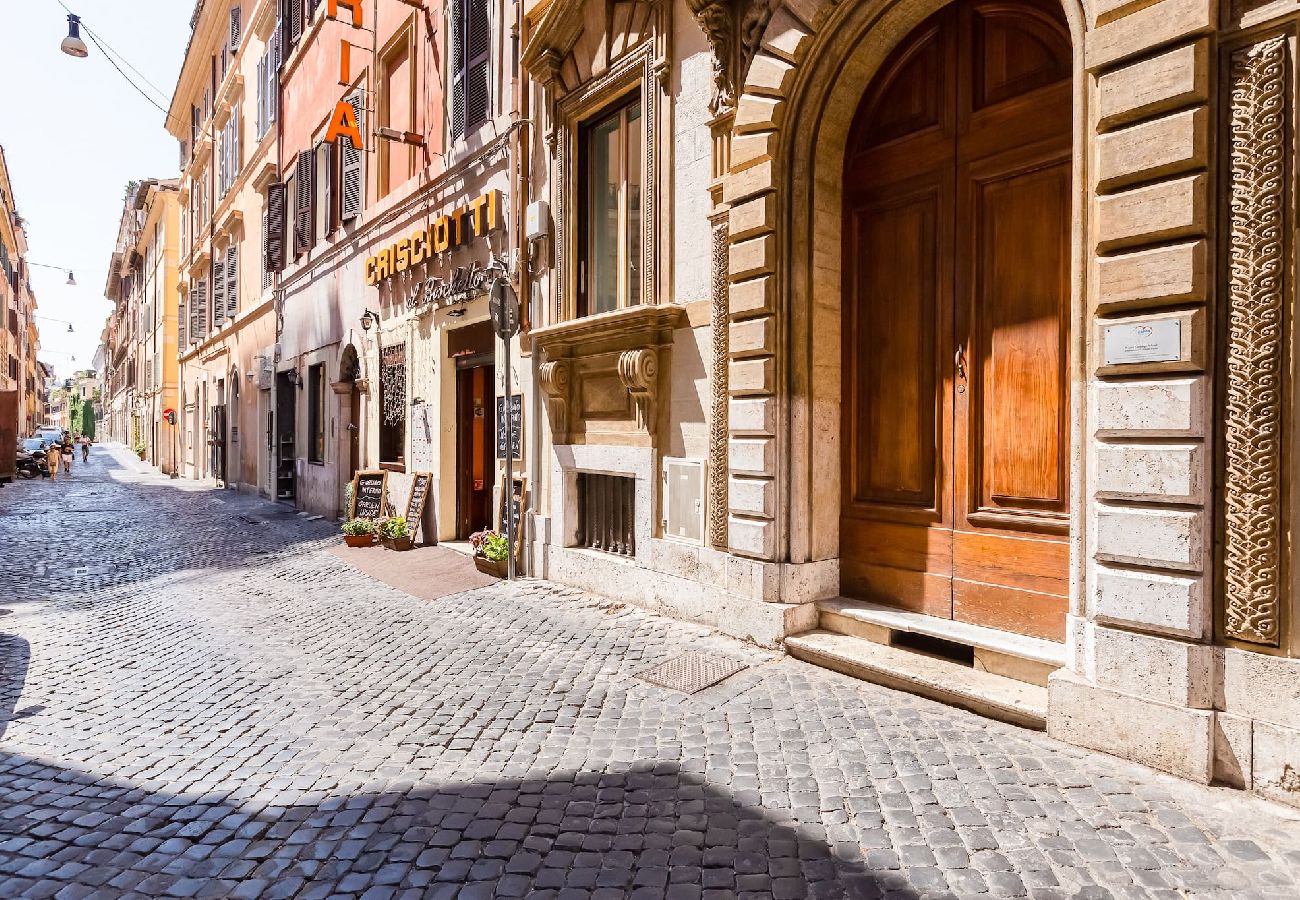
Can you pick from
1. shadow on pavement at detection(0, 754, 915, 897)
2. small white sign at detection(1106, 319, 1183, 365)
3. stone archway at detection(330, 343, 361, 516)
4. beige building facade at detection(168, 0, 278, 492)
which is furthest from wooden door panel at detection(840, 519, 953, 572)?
beige building facade at detection(168, 0, 278, 492)

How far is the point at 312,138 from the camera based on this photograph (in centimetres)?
1538

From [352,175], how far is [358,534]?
677cm

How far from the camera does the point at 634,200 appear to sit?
24.7ft

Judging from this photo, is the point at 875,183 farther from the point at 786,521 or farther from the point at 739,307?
the point at 786,521

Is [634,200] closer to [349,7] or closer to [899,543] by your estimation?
[899,543]

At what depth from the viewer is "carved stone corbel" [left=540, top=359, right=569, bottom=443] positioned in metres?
7.89

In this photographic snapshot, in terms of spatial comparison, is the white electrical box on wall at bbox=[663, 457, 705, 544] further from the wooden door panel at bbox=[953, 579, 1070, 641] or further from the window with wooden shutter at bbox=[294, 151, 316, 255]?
the window with wooden shutter at bbox=[294, 151, 316, 255]

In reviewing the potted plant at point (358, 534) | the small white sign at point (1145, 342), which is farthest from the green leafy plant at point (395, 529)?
the small white sign at point (1145, 342)

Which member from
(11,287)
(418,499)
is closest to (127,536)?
(418,499)

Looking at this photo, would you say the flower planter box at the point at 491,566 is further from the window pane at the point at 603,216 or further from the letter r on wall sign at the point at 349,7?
the letter r on wall sign at the point at 349,7

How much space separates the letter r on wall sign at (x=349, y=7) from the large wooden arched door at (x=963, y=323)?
10012 millimetres

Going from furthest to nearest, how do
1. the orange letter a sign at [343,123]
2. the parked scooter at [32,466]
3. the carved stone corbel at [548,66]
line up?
1. the parked scooter at [32,466]
2. the orange letter a sign at [343,123]
3. the carved stone corbel at [548,66]

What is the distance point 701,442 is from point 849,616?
1871 mm

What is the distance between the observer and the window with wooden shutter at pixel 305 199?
15474mm
